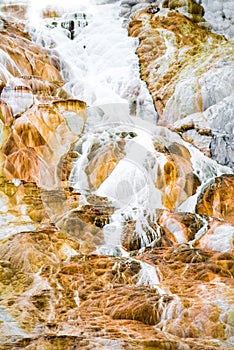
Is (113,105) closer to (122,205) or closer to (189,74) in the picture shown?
(189,74)

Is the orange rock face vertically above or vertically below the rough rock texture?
below

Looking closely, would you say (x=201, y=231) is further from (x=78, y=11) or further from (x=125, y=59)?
(x=78, y=11)

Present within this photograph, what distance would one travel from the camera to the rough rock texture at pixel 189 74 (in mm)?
5523

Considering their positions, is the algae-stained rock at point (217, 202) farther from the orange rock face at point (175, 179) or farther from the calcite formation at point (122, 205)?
the orange rock face at point (175, 179)

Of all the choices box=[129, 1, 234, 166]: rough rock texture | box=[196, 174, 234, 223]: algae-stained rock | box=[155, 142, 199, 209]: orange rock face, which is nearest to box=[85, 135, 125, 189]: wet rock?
box=[155, 142, 199, 209]: orange rock face

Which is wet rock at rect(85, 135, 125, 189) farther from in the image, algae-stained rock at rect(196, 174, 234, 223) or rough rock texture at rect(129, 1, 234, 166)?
algae-stained rock at rect(196, 174, 234, 223)

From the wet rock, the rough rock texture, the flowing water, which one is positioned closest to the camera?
the flowing water

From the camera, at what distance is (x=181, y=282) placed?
4.42 meters

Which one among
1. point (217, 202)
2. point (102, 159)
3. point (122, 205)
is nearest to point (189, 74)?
point (102, 159)

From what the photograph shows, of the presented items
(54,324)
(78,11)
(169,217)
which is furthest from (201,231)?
(78,11)

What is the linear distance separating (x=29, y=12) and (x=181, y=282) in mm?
3994

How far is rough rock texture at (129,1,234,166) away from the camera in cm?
552

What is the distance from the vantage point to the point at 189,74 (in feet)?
19.2

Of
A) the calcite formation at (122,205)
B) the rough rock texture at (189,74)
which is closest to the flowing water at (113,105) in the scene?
the calcite formation at (122,205)
